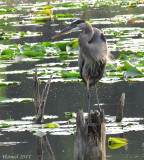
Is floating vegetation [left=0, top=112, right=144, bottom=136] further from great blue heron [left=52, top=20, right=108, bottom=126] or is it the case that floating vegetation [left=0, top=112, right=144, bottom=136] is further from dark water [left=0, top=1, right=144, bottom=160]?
great blue heron [left=52, top=20, right=108, bottom=126]

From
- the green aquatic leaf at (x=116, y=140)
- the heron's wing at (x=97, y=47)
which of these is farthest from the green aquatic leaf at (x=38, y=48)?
the green aquatic leaf at (x=116, y=140)

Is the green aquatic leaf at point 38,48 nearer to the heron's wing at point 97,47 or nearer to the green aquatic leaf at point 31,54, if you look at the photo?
the green aquatic leaf at point 31,54

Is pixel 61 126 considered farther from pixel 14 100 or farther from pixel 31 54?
pixel 31 54

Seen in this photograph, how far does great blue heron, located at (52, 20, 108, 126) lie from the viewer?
246 inches

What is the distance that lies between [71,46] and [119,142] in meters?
6.29

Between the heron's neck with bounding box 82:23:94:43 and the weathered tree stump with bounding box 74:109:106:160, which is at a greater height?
the heron's neck with bounding box 82:23:94:43

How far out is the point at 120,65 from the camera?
35.0 feet

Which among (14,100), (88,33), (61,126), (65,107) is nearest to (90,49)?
(88,33)

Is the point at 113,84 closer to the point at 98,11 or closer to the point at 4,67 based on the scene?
the point at 4,67

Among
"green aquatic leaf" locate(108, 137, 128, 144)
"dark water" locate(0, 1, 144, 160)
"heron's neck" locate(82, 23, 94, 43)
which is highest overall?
"heron's neck" locate(82, 23, 94, 43)

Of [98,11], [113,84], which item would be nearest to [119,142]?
[113,84]

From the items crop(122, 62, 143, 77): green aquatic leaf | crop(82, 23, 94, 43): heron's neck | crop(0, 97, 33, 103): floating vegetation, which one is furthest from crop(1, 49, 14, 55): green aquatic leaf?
crop(82, 23, 94, 43): heron's neck

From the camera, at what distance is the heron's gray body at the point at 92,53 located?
634 cm

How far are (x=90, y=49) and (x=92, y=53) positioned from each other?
0.21 ft
